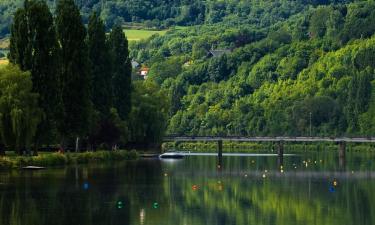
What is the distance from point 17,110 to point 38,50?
10.0 metres

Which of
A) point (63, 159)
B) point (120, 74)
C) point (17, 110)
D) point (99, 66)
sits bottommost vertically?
point (63, 159)

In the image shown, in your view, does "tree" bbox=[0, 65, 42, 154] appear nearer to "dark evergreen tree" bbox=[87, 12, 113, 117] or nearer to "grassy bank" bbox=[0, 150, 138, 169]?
"grassy bank" bbox=[0, 150, 138, 169]

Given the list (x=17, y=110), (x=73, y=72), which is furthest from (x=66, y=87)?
(x=17, y=110)

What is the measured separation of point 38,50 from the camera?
12444 centimetres

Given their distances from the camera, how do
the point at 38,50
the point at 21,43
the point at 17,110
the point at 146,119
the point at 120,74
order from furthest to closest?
the point at 146,119 → the point at 120,74 → the point at 38,50 → the point at 21,43 → the point at 17,110

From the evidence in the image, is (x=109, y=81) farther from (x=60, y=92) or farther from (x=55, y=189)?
(x=55, y=189)

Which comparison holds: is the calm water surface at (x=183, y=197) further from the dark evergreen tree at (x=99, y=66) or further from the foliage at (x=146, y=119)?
the foliage at (x=146, y=119)

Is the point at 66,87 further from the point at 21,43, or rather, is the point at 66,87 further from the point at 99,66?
the point at 99,66

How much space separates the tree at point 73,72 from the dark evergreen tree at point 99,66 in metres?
11.1

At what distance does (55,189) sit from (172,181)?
56.1 ft

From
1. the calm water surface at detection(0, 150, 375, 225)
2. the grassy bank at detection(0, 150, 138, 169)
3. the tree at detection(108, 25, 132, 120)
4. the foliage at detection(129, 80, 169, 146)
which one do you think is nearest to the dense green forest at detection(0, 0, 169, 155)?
the tree at detection(108, 25, 132, 120)

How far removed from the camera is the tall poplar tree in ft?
406

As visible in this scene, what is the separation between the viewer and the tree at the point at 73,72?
130 metres

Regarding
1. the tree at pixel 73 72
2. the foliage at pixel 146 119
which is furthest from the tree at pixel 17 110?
the foliage at pixel 146 119
